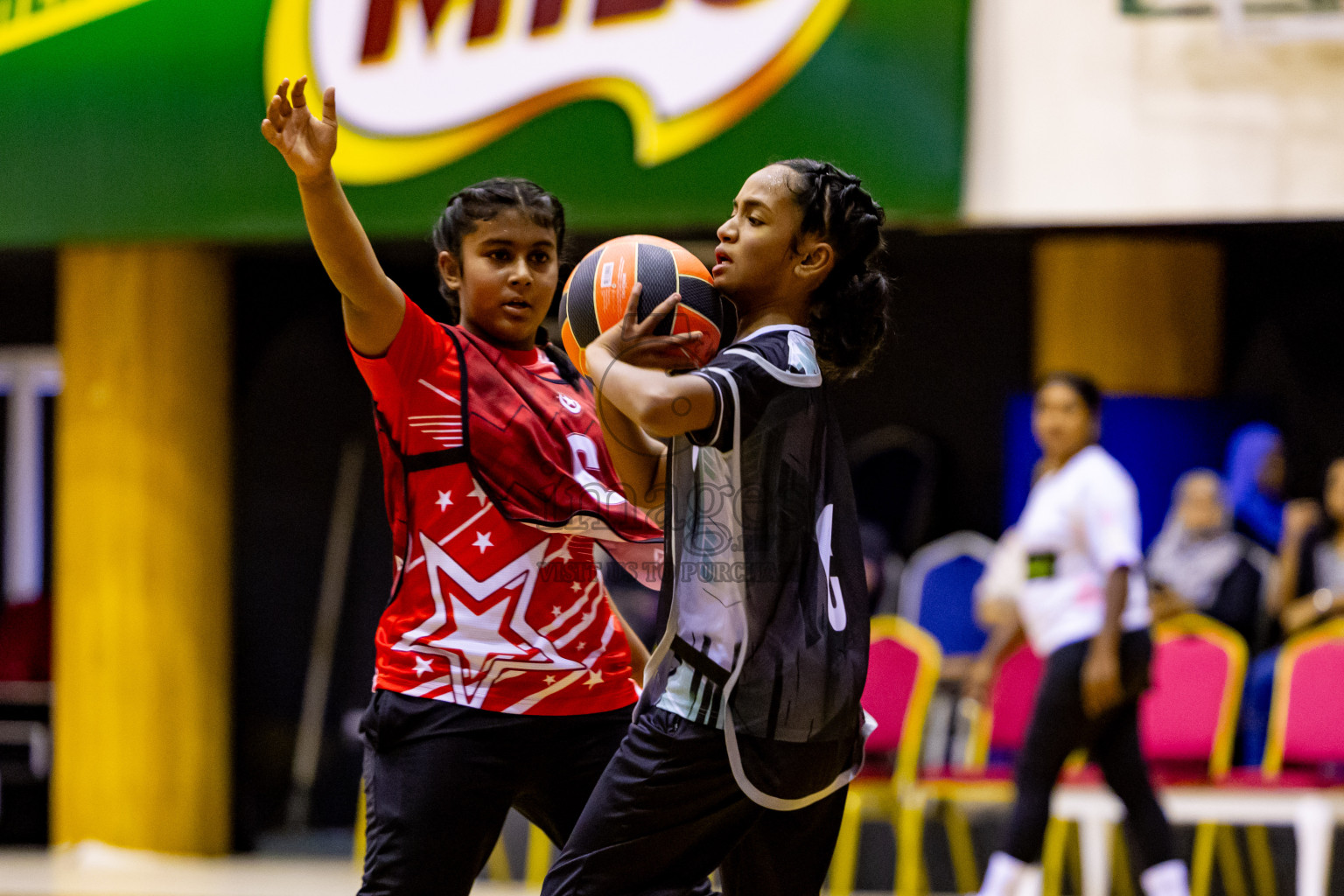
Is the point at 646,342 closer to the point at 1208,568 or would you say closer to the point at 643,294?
the point at 643,294

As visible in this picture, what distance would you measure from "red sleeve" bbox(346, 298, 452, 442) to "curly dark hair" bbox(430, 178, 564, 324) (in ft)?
0.65

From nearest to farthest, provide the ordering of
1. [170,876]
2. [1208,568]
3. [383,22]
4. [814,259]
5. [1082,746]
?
1. [814,259]
2. [1082,746]
3. [383,22]
4. [170,876]
5. [1208,568]

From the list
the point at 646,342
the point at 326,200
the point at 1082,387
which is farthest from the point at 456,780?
the point at 1082,387

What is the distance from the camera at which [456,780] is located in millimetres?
2541

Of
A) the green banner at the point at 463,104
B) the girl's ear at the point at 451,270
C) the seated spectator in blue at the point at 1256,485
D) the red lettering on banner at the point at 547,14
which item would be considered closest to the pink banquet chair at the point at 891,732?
the green banner at the point at 463,104

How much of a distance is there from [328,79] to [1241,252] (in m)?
4.99

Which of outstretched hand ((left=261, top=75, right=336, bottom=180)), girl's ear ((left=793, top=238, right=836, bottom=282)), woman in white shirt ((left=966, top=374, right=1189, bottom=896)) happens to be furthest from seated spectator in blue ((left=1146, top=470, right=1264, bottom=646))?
outstretched hand ((left=261, top=75, right=336, bottom=180))

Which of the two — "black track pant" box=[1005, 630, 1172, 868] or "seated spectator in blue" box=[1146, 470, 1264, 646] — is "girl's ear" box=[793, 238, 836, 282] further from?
"seated spectator in blue" box=[1146, 470, 1264, 646]

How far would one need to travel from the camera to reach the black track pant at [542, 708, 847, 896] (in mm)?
2211

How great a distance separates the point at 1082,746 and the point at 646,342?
3098 mm

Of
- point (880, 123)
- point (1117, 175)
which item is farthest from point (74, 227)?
point (1117, 175)

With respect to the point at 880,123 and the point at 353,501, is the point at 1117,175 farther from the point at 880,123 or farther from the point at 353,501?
the point at 353,501

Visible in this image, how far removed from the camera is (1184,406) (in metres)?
7.37

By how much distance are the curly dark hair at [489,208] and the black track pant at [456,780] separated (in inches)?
30.4
